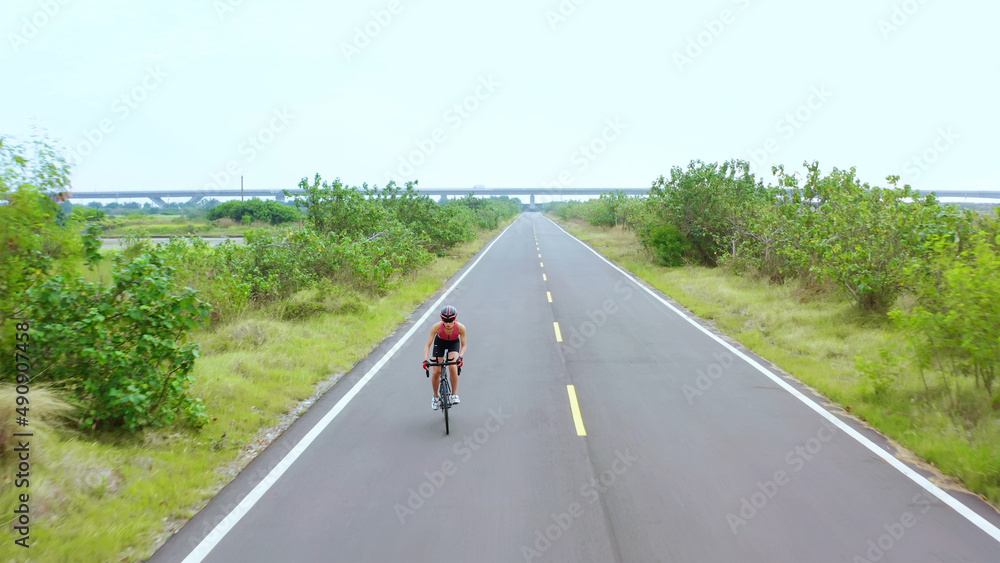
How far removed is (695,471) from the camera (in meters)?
5.88

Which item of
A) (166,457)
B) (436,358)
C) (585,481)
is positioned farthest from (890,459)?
(166,457)

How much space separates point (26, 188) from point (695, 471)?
698 centimetres

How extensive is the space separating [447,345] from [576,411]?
6.09 ft

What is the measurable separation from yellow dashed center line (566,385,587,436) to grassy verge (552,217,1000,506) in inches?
138

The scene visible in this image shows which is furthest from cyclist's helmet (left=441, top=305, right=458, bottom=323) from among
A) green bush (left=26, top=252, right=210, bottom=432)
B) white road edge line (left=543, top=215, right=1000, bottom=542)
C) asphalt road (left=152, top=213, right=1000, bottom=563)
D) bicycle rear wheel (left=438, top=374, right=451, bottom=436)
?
white road edge line (left=543, top=215, right=1000, bottom=542)

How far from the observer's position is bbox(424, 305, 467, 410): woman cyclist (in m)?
7.28

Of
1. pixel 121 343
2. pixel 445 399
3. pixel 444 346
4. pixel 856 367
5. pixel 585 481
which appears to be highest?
pixel 121 343

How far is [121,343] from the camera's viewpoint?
247 inches

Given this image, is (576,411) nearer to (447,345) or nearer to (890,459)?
(447,345)

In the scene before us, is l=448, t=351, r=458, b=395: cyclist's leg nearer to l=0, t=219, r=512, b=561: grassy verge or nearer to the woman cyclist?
the woman cyclist

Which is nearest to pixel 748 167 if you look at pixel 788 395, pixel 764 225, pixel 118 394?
pixel 764 225

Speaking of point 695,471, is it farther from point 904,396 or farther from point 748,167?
point 748,167

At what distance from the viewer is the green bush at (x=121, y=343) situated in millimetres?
5969

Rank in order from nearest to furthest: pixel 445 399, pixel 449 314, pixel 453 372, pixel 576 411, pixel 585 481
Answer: pixel 585 481
pixel 445 399
pixel 449 314
pixel 453 372
pixel 576 411
